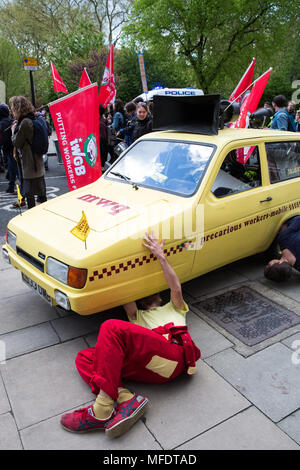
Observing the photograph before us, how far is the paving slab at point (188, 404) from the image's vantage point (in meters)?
2.49

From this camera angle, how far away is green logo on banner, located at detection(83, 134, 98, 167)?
17.7ft

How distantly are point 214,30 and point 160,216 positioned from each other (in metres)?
19.5

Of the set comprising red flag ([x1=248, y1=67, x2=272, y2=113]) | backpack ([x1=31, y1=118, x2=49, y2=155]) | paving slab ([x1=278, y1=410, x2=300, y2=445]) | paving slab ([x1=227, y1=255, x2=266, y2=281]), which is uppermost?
red flag ([x1=248, y1=67, x2=272, y2=113])

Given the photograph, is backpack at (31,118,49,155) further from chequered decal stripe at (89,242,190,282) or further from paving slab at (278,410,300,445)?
paving slab at (278,410,300,445)

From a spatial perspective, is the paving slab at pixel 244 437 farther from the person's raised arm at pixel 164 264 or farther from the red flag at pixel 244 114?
the red flag at pixel 244 114

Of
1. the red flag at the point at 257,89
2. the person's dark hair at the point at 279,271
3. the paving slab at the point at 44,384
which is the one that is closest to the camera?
the paving slab at the point at 44,384

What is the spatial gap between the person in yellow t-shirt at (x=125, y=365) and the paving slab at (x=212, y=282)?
126 centimetres

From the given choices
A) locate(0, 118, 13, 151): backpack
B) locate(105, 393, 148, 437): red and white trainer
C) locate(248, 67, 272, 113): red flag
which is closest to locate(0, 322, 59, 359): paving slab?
locate(105, 393, 148, 437): red and white trainer

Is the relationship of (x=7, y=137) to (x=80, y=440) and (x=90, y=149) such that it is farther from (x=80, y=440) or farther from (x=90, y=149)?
(x=80, y=440)

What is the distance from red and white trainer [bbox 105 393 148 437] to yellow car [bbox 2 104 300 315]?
82 centimetres

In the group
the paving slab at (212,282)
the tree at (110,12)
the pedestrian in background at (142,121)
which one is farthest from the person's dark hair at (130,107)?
the tree at (110,12)

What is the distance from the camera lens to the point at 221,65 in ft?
67.5

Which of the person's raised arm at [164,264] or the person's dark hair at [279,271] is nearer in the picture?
the person's raised arm at [164,264]

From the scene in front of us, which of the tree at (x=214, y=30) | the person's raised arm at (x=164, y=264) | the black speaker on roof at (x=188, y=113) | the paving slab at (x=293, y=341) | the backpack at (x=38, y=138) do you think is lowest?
the paving slab at (x=293, y=341)
